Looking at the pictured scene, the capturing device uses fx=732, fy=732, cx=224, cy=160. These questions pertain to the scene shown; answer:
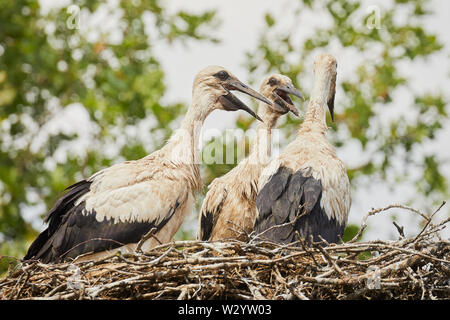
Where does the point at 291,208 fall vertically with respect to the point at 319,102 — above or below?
below

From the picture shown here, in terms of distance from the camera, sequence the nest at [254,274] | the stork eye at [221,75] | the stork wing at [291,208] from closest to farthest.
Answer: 1. the nest at [254,274]
2. the stork wing at [291,208]
3. the stork eye at [221,75]

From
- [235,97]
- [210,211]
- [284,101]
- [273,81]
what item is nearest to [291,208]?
[210,211]

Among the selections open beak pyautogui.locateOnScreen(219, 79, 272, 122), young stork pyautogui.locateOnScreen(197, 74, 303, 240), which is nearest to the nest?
young stork pyautogui.locateOnScreen(197, 74, 303, 240)

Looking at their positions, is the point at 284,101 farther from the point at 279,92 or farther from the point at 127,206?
the point at 127,206

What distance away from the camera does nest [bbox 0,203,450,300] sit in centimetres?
373

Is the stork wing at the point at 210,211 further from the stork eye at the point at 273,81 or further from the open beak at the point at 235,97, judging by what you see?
the stork eye at the point at 273,81

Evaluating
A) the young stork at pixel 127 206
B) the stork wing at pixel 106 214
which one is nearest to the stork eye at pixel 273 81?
the young stork at pixel 127 206

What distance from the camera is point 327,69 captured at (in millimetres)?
5930

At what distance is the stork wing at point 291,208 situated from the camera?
15.2ft

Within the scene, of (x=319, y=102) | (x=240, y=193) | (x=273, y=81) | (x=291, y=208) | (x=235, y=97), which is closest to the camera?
(x=291, y=208)

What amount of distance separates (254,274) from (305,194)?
105 centimetres

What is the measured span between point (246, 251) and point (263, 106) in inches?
82.9

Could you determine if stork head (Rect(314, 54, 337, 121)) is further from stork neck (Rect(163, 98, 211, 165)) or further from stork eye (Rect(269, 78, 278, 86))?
stork neck (Rect(163, 98, 211, 165))

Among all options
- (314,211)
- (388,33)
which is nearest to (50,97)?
(388,33)
